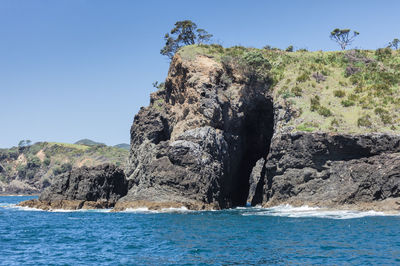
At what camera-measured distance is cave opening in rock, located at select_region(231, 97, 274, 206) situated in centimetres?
6171

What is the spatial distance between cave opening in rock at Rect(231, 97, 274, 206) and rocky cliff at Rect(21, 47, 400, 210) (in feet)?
0.55

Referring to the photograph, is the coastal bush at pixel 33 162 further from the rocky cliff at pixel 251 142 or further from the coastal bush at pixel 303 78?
the coastal bush at pixel 303 78

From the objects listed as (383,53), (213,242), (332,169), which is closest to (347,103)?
(332,169)

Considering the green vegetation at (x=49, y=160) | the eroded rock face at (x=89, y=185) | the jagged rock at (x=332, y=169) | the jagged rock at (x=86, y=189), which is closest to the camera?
the jagged rock at (x=332, y=169)

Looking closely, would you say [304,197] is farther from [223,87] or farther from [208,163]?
[223,87]

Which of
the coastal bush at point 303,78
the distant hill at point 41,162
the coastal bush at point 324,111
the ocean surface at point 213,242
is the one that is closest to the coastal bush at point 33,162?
the distant hill at point 41,162

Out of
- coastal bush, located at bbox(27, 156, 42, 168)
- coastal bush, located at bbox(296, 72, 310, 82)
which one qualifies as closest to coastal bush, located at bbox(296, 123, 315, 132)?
coastal bush, located at bbox(296, 72, 310, 82)

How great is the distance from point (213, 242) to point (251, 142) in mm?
43902

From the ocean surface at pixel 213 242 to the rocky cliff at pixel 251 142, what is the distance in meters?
9.55

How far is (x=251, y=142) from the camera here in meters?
67.8

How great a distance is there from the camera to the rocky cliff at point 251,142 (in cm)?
4441

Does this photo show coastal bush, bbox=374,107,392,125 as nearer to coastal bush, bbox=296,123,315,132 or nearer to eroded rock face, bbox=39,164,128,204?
coastal bush, bbox=296,123,315,132

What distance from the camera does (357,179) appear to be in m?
43.3

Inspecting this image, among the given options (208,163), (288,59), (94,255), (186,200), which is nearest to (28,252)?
(94,255)
